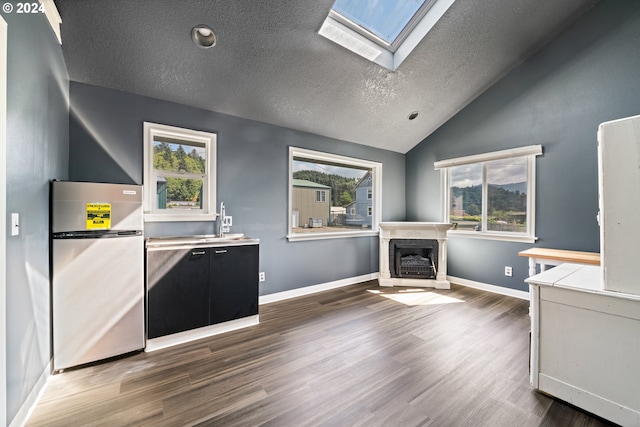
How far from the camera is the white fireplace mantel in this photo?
4.09 metres

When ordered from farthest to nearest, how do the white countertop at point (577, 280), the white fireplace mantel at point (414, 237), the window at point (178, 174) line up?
1. the white fireplace mantel at point (414, 237)
2. the window at point (178, 174)
3. the white countertop at point (577, 280)

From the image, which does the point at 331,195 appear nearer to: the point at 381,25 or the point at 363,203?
the point at 363,203

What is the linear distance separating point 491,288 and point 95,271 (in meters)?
4.79

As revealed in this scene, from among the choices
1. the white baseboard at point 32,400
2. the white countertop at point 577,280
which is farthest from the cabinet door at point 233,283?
the white countertop at point 577,280

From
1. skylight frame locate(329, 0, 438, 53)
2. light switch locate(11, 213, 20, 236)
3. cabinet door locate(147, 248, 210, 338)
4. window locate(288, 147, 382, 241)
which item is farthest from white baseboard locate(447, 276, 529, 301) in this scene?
light switch locate(11, 213, 20, 236)

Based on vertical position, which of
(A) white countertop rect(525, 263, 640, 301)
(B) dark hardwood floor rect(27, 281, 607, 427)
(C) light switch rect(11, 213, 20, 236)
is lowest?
(B) dark hardwood floor rect(27, 281, 607, 427)

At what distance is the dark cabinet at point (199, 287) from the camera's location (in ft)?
7.53

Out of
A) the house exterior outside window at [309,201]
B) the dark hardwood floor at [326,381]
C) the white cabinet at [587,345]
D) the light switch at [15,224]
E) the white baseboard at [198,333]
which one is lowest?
the dark hardwood floor at [326,381]

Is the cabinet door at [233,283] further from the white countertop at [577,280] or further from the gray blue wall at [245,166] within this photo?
the white countertop at [577,280]

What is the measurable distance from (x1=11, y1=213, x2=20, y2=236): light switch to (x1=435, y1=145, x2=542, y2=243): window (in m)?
4.88

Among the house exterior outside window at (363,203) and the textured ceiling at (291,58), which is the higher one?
the textured ceiling at (291,58)

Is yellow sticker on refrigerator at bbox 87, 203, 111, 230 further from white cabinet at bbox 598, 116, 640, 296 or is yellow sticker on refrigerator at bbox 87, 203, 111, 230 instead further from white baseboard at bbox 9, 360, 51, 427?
white cabinet at bbox 598, 116, 640, 296

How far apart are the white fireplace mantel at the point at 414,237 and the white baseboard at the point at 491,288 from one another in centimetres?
37

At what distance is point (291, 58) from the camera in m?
2.67
